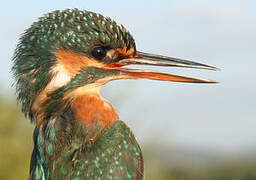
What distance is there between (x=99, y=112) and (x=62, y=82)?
1.42ft

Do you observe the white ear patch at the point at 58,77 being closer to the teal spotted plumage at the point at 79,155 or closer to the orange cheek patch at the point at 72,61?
the orange cheek patch at the point at 72,61

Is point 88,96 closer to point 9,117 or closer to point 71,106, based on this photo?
point 71,106

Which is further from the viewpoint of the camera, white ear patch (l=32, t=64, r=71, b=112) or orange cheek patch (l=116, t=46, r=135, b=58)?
orange cheek patch (l=116, t=46, r=135, b=58)

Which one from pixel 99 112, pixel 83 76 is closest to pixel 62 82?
pixel 83 76

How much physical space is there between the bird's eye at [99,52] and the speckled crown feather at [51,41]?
0.04 meters

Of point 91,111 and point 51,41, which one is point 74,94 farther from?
point 51,41

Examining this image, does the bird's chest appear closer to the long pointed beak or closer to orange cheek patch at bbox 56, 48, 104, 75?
orange cheek patch at bbox 56, 48, 104, 75

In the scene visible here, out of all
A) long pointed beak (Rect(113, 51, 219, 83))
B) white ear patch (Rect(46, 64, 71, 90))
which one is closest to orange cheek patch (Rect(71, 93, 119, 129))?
white ear patch (Rect(46, 64, 71, 90))

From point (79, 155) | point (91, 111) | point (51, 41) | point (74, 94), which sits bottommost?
point (79, 155)

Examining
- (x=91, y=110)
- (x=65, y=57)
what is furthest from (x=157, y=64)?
(x=65, y=57)

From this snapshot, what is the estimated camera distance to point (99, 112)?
3.42m

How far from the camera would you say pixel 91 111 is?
3.38 metres

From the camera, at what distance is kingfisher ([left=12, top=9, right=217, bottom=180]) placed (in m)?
3.19

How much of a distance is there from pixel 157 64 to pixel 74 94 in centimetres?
81
